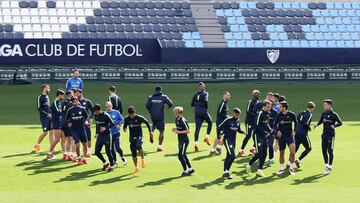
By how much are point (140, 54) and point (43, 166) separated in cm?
2243

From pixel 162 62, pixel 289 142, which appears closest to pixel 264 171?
pixel 289 142

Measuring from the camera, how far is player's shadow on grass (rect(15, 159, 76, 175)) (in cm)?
1880

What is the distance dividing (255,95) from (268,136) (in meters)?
2.89

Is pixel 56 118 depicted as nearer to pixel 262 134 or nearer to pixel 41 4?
pixel 262 134

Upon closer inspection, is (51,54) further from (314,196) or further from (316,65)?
(314,196)

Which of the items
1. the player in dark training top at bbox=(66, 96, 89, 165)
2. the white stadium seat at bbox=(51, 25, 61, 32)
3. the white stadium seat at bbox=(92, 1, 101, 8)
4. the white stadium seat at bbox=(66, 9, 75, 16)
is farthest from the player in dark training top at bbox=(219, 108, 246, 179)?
the white stadium seat at bbox=(92, 1, 101, 8)

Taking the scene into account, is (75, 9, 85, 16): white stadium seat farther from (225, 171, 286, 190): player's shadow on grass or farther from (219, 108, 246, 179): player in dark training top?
(219, 108, 246, 179): player in dark training top

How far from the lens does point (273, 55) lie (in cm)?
4225

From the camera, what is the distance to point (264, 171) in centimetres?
1900

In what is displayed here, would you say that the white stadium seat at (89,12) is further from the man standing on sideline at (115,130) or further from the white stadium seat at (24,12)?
the man standing on sideline at (115,130)

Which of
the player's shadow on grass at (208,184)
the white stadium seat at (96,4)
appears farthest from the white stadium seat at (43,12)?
the player's shadow on grass at (208,184)

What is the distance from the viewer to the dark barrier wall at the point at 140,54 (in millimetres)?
40219

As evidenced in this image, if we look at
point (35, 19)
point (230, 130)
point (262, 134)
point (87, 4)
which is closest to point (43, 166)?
point (230, 130)

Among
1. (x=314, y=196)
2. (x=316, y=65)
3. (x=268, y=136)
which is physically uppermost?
(x=316, y=65)
